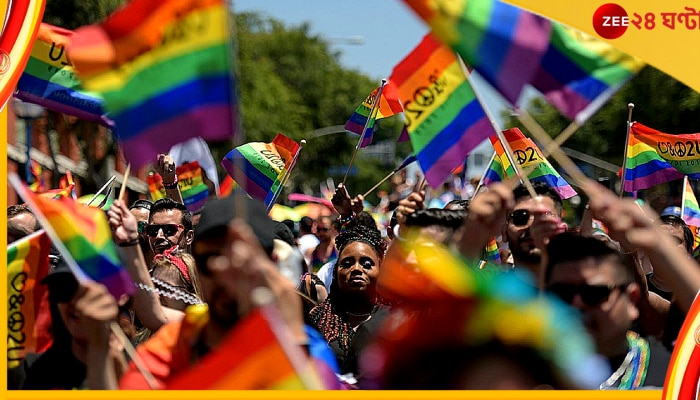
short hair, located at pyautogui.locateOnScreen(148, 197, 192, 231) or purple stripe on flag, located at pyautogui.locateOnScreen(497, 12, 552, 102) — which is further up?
purple stripe on flag, located at pyautogui.locateOnScreen(497, 12, 552, 102)

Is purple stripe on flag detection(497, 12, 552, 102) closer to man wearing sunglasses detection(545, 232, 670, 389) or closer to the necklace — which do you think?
man wearing sunglasses detection(545, 232, 670, 389)

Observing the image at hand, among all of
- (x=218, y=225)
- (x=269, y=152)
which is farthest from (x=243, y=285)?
(x=269, y=152)

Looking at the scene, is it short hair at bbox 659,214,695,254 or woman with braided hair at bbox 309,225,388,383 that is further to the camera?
short hair at bbox 659,214,695,254

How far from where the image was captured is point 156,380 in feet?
13.0

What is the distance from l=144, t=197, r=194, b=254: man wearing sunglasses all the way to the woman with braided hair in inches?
49.8

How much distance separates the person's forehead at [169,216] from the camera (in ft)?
23.5

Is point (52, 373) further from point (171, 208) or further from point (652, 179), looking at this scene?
point (652, 179)

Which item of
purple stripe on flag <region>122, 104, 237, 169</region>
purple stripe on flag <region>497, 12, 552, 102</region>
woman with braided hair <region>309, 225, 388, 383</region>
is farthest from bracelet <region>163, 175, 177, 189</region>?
purple stripe on flag <region>497, 12, 552, 102</region>

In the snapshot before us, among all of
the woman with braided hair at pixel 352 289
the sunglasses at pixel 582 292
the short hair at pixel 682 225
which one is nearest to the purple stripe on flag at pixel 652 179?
the short hair at pixel 682 225

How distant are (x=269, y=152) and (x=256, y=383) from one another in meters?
3.68

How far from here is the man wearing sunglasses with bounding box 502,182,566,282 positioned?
436 centimetres

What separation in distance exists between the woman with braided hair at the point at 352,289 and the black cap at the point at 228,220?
1.60 metres

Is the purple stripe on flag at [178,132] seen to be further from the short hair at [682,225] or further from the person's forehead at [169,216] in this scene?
the short hair at [682,225]

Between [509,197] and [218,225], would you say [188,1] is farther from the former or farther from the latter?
[509,197]
